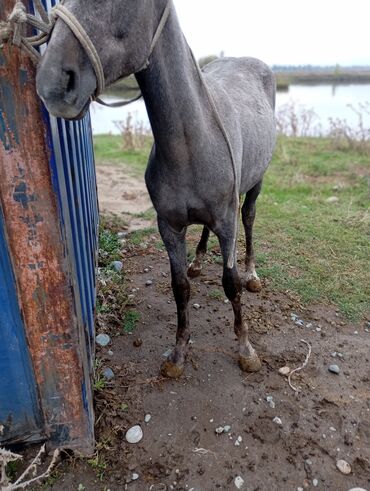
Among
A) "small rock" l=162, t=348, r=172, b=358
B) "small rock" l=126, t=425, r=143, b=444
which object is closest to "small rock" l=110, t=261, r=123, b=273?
"small rock" l=162, t=348, r=172, b=358

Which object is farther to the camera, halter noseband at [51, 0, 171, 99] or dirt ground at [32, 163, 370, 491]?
dirt ground at [32, 163, 370, 491]

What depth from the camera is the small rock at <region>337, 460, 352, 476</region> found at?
1929 millimetres

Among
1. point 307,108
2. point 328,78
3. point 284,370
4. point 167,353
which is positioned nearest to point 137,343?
point 167,353

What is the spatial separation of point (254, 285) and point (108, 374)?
5.11 feet

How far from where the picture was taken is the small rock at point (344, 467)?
193 cm

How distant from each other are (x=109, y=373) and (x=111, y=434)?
1.49 feet

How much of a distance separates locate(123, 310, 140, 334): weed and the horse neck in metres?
1.49

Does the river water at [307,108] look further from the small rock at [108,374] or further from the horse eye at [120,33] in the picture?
the horse eye at [120,33]

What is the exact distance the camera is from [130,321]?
3.02 m

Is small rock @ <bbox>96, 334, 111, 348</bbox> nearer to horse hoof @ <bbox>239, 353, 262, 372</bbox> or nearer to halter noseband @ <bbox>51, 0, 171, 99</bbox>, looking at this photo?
horse hoof @ <bbox>239, 353, 262, 372</bbox>

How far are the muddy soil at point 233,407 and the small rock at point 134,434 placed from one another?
3cm

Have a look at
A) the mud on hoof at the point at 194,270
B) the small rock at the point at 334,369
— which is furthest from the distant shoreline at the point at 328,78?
the small rock at the point at 334,369

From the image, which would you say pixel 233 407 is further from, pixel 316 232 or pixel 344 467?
pixel 316 232

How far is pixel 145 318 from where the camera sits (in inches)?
121
